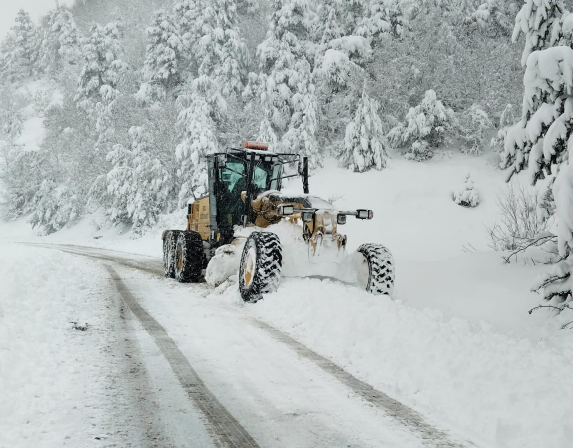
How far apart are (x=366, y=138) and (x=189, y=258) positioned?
1526 centimetres

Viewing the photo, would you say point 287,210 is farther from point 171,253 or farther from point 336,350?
point 171,253

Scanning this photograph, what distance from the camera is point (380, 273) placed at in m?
6.71

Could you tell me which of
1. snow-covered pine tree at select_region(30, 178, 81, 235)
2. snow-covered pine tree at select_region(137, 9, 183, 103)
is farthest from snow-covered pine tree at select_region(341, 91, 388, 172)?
snow-covered pine tree at select_region(30, 178, 81, 235)

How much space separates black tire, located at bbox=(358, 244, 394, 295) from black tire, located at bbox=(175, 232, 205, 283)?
408cm

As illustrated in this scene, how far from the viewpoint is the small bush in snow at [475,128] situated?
23.3 metres

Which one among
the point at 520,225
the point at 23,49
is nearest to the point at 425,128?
the point at 520,225

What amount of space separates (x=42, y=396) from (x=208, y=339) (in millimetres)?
1976

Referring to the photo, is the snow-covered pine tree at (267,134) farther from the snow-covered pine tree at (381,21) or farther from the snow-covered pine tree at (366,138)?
the snow-covered pine tree at (381,21)

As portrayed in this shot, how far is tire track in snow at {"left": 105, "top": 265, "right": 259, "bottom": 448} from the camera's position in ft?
8.73

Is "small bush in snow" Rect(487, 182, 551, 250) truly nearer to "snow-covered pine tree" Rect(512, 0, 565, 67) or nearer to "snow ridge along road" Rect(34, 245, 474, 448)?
"snow-covered pine tree" Rect(512, 0, 565, 67)

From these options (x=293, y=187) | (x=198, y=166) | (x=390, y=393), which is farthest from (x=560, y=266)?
(x=198, y=166)

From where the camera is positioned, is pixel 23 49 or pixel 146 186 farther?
pixel 23 49

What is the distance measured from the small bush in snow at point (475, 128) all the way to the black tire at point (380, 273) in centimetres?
1924

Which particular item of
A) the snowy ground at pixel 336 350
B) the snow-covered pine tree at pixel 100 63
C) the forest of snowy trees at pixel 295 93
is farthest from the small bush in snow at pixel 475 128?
the snow-covered pine tree at pixel 100 63
